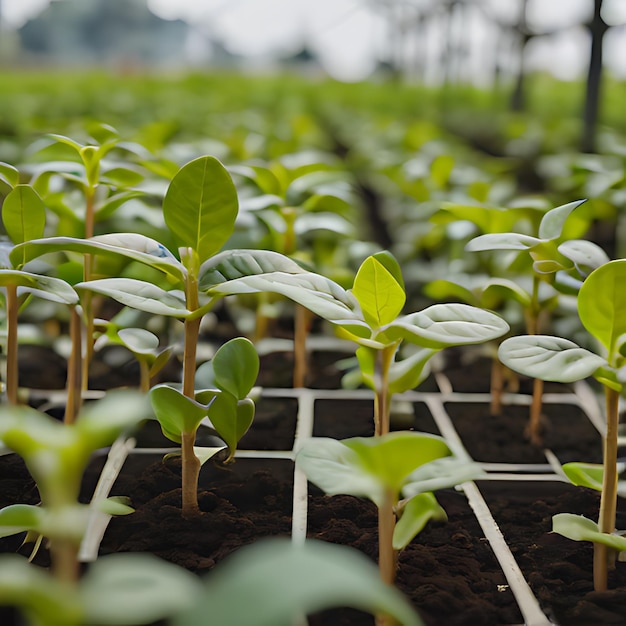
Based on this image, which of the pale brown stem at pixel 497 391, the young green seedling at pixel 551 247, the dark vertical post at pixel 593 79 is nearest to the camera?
the young green seedling at pixel 551 247

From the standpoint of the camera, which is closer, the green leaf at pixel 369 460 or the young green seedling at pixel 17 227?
the green leaf at pixel 369 460

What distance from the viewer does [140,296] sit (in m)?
0.71

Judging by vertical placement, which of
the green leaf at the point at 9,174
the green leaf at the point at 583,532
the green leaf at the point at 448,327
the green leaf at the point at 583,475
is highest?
the green leaf at the point at 9,174

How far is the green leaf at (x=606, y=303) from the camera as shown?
2.23 feet

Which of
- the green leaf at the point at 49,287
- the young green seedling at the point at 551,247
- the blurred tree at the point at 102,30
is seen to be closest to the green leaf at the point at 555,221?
the young green seedling at the point at 551,247

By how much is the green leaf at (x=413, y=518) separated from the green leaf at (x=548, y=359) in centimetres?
15

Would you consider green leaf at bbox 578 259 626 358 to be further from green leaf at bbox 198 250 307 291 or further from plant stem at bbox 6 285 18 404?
plant stem at bbox 6 285 18 404

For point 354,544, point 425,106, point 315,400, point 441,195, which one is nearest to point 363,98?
point 425,106

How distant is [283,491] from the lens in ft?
3.03

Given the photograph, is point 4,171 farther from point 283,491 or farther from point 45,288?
point 283,491

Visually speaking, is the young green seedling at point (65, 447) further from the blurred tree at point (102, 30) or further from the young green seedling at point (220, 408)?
the blurred tree at point (102, 30)

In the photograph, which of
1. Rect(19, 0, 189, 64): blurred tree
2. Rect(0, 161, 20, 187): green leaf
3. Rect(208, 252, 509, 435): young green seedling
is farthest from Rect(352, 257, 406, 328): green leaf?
Rect(19, 0, 189, 64): blurred tree

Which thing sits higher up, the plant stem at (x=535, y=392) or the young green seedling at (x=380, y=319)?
the young green seedling at (x=380, y=319)

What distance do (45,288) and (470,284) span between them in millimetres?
688
